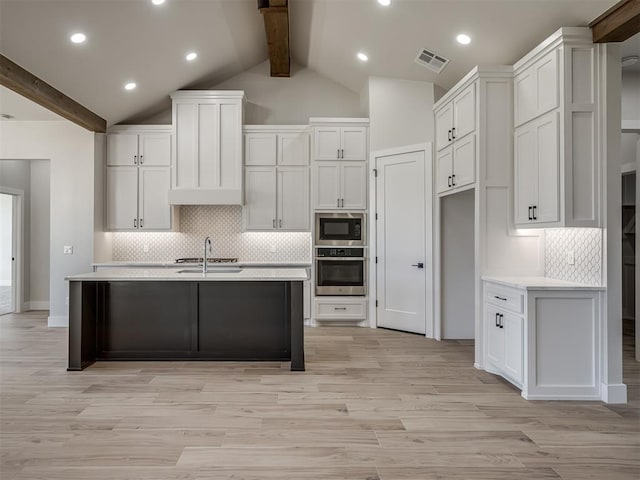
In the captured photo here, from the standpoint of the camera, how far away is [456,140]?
174 inches

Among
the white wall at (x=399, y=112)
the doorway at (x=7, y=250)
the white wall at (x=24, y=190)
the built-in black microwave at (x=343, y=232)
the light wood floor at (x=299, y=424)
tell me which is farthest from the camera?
the doorway at (x=7, y=250)

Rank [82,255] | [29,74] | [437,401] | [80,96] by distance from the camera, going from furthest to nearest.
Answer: [82,255] → [80,96] → [29,74] → [437,401]

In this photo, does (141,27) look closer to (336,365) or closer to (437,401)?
(336,365)

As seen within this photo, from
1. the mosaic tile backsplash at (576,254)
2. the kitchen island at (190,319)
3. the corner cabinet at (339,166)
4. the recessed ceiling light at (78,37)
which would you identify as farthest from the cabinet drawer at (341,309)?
the recessed ceiling light at (78,37)

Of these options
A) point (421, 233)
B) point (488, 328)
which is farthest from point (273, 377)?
point (421, 233)

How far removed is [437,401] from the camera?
3135 millimetres

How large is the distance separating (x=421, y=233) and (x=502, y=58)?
2.06 meters

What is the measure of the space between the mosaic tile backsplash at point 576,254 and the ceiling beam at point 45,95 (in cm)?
510

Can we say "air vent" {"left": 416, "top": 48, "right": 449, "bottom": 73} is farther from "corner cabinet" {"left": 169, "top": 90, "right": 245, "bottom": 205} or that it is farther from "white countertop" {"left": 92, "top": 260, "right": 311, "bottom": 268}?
"white countertop" {"left": 92, "top": 260, "right": 311, "bottom": 268}

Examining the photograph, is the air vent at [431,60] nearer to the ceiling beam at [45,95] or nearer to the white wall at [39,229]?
the ceiling beam at [45,95]

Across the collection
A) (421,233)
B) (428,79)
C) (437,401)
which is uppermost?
(428,79)

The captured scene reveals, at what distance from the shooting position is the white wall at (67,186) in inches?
229

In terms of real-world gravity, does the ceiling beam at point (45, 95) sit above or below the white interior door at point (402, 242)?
above

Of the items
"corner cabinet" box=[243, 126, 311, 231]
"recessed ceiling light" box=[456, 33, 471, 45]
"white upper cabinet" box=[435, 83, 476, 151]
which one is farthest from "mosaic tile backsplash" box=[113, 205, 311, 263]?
"recessed ceiling light" box=[456, 33, 471, 45]
